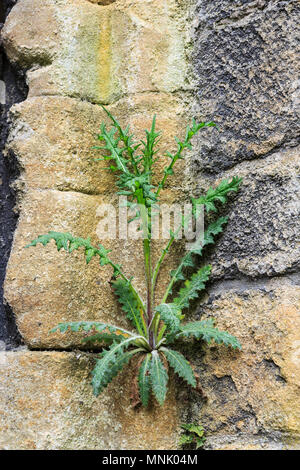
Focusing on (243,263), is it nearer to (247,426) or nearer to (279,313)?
(279,313)

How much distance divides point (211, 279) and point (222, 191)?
0.27 metres

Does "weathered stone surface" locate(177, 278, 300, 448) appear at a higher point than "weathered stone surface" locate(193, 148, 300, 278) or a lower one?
lower

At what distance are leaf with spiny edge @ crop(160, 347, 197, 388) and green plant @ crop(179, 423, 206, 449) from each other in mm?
157

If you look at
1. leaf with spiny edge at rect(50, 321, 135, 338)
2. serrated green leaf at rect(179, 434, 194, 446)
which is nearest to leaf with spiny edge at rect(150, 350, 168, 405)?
leaf with spiny edge at rect(50, 321, 135, 338)

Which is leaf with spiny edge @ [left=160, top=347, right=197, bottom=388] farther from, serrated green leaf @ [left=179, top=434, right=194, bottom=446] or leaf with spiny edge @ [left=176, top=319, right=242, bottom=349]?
serrated green leaf @ [left=179, top=434, right=194, bottom=446]

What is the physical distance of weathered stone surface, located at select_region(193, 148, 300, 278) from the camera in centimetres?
133

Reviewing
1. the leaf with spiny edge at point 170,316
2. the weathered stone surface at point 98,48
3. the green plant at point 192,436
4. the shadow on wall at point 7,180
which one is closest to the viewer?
the leaf with spiny edge at point 170,316

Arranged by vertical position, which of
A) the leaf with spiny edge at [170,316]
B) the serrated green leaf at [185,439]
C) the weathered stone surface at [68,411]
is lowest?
the serrated green leaf at [185,439]

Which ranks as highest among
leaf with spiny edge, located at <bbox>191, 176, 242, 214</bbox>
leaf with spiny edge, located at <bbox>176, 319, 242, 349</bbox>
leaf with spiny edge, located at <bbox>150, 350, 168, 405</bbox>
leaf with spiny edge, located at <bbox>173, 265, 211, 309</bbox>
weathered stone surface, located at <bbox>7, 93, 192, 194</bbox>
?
weathered stone surface, located at <bbox>7, 93, 192, 194</bbox>

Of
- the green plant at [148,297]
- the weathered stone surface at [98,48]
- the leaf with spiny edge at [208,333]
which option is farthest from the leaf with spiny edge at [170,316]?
the weathered stone surface at [98,48]

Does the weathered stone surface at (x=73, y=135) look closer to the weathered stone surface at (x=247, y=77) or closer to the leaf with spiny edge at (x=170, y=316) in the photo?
the weathered stone surface at (x=247, y=77)

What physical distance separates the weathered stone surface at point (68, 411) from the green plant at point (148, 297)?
73mm

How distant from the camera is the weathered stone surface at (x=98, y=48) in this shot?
166 centimetres

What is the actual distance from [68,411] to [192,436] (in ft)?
1.19
